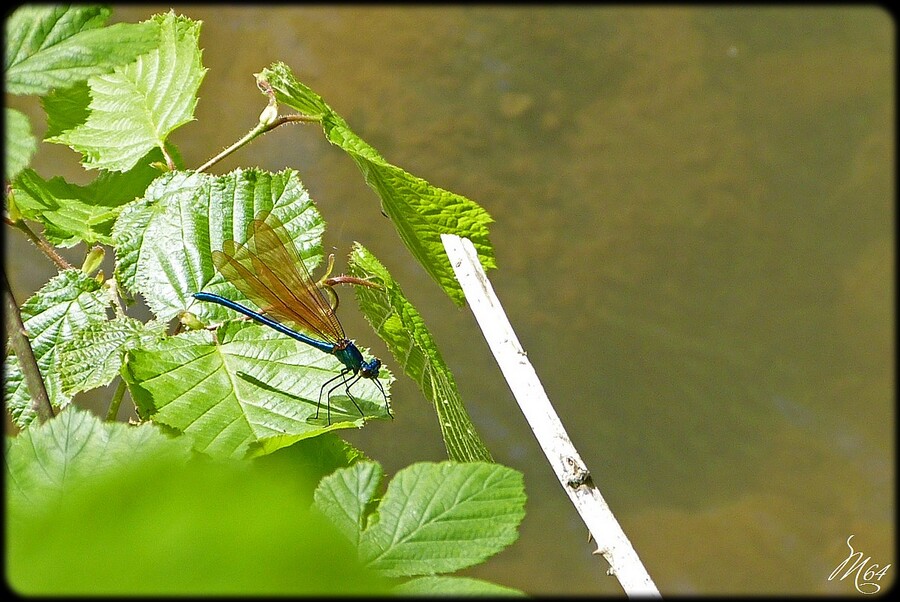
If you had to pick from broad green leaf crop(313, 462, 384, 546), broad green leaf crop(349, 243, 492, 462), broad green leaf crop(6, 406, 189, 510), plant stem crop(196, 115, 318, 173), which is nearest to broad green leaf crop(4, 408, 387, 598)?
broad green leaf crop(6, 406, 189, 510)

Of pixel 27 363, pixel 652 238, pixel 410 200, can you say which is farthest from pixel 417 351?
pixel 652 238

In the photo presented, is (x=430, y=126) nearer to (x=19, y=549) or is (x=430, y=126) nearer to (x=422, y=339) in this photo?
(x=422, y=339)

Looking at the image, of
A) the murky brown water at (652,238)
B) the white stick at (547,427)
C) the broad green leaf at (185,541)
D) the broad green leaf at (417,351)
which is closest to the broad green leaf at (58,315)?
the broad green leaf at (417,351)

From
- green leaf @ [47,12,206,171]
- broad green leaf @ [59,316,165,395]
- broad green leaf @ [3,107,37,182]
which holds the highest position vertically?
green leaf @ [47,12,206,171]

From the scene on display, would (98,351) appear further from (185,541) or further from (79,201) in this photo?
(185,541)

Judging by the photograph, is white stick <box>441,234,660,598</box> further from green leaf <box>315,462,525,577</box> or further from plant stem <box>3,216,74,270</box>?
plant stem <box>3,216,74,270</box>
